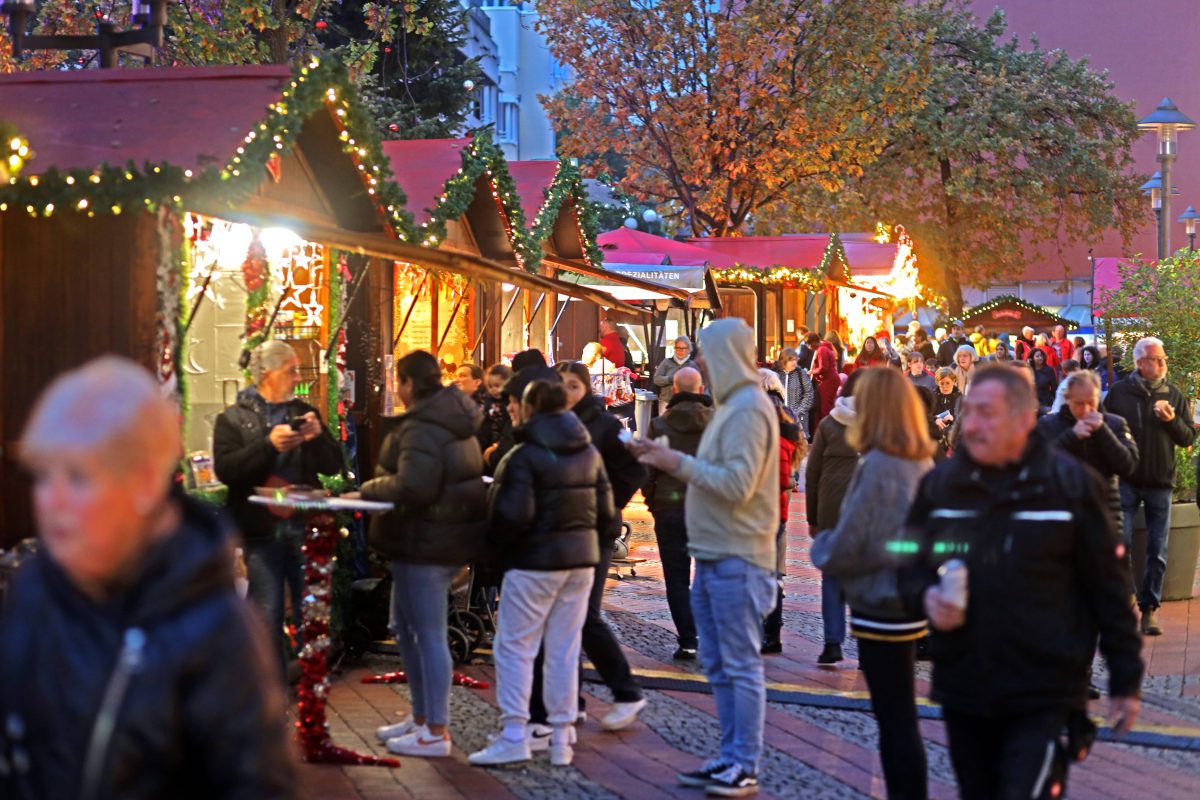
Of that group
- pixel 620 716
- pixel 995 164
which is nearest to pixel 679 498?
pixel 620 716

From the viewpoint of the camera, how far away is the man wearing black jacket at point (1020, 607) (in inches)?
183

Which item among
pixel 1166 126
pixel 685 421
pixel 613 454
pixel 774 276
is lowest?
pixel 613 454

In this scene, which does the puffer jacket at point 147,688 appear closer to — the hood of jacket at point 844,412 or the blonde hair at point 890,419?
the blonde hair at point 890,419

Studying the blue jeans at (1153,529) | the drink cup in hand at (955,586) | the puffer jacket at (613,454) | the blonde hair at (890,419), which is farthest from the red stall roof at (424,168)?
the drink cup in hand at (955,586)

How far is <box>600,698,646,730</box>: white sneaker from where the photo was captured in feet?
27.8

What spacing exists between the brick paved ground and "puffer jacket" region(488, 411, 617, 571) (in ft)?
3.25

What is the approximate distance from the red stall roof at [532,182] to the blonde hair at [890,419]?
34.2 feet

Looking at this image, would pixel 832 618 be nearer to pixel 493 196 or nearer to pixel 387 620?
pixel 387 620

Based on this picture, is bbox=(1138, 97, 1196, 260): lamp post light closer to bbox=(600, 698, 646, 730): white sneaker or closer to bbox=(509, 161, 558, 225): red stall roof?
bbox=(509, 161, 558, 225): red stall roof

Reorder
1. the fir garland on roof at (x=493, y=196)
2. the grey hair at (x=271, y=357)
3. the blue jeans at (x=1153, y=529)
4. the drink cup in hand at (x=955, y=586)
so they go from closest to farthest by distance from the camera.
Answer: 1. the drink cup in hand at (x=955, y=586)
2. the grey hair at (x=271, y=357)
3. the blue jeans at (x=1153, y=529)
4. the fir garland on roof at (x=493, y=196)

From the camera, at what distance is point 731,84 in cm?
3503

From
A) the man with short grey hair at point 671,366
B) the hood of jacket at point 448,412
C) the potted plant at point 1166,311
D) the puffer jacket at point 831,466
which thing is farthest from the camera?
the man with short grey hair at point 671,366

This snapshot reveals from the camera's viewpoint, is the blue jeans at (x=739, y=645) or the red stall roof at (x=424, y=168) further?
the red stall roof at (x=424, y=168)

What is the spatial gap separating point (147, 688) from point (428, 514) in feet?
16.4
